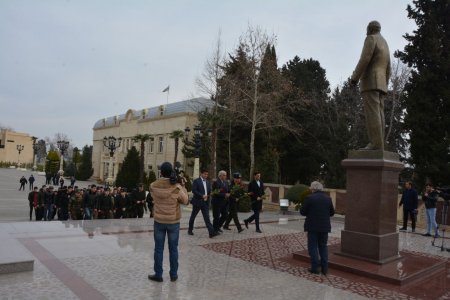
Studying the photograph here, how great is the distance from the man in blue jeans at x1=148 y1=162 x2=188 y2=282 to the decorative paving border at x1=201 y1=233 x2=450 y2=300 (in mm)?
2243

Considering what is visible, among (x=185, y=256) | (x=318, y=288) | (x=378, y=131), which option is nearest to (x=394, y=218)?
(x=378, y=131)

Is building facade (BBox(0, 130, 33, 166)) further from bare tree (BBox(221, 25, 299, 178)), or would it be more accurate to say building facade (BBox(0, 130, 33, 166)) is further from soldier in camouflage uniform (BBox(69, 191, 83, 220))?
soldier in camouflage uniform (BBox(69, 191, 83, 220))

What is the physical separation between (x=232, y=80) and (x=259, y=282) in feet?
81.5

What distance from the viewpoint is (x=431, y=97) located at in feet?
67.7

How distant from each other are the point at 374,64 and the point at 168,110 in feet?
139

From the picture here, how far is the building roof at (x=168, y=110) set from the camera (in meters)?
43.8

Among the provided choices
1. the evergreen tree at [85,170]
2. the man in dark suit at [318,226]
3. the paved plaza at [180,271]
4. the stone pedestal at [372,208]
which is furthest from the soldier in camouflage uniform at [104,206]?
the evergreen tree at [85,170]

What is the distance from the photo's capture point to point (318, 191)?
7398 millimetres

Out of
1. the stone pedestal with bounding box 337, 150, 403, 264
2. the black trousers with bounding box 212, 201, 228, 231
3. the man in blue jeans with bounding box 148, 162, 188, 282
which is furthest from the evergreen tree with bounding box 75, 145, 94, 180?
the man in blue jeans with bounding box 148, 162, 188, 282

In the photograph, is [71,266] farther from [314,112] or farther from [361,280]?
[314,112]

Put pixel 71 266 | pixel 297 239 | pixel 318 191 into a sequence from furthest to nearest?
pixel 297 239 < pixel 318 191 < pixel 71 266

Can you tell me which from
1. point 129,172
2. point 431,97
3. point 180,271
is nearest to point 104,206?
point 180,271

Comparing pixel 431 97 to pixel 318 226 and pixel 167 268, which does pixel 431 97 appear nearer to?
pixel 318 226

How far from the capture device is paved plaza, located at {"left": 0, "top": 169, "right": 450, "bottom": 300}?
5.66 metres
